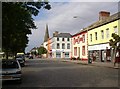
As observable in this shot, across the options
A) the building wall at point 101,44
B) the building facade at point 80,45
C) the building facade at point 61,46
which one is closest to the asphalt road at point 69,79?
the building wall at point 101,44

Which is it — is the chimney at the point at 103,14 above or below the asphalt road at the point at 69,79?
above

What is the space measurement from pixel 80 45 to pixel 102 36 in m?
16.8

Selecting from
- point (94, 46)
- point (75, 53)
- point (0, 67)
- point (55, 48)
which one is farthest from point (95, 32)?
point (55, 48)

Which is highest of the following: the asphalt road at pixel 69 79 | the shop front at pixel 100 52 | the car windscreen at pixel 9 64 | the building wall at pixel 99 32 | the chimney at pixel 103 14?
the chimney at pixel 103 14

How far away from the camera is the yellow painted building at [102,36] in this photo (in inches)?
1927

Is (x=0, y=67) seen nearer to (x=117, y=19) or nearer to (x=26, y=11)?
(x=26, y=11)

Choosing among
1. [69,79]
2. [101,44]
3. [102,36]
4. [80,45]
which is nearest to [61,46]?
[80,45]

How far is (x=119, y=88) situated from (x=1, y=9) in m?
8.15

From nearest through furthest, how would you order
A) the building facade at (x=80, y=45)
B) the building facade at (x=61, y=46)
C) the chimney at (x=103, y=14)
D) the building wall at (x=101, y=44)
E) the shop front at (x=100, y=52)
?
the building wall at (x=101, y=44) < the shop front at (x=100, y=52) < the chimney at (x=103, y=14) < the building facade at (x=80, y=45) < the building facade at (x=61, y=46)

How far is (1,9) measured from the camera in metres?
17.3

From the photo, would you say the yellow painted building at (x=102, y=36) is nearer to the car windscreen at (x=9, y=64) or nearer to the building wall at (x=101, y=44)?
the building wall at (x=101, y=44)

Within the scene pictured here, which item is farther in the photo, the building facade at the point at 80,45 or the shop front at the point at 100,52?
the building facade at the point at 80,45

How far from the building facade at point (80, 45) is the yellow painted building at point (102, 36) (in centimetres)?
358

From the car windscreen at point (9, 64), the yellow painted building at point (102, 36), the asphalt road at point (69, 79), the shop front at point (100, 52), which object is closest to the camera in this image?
the asphalt road at point (69, 79)
